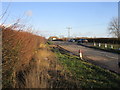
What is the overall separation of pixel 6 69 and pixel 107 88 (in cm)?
331

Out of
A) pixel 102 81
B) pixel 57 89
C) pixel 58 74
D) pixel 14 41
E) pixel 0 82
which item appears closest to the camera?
pixel 57 89

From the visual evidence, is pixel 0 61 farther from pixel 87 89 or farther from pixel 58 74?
pixel 87 89

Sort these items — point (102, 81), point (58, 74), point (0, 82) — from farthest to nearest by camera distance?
point (58, 74), point (102, 81), point (0, 82)

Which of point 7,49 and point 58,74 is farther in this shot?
point 58,74

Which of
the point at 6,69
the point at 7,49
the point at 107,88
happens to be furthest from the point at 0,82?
the point at 107,88

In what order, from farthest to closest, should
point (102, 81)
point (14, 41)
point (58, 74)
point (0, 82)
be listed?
point (58, 74) < point (102, 81) < point (14, 41) < point (0, 82)

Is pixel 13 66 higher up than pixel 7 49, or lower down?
lower down

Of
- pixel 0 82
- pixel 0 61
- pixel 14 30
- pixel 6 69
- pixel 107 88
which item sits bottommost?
pixel 107 88

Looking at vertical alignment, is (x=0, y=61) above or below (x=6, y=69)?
above

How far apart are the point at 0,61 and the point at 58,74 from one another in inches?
91.3

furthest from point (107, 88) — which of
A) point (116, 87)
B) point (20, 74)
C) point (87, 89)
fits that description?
point (20, 74)

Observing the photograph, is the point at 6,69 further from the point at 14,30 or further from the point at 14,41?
the point at 14,30

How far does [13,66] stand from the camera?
440cm

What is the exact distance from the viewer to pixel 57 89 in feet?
11.9
